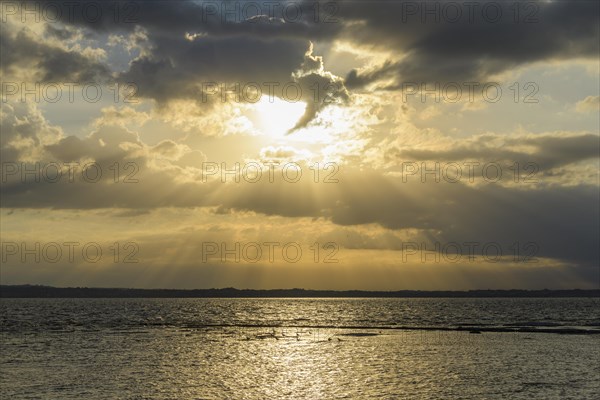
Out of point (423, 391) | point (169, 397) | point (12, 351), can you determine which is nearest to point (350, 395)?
point (423, 391)

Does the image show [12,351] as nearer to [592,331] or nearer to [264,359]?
[264,359]

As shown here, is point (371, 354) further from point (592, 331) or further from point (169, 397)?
point (592, 331)

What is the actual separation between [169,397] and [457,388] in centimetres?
2569

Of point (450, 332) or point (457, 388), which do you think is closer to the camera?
point (457, 388)

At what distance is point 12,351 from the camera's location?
85188 millimetres

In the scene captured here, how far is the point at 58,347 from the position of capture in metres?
92.2

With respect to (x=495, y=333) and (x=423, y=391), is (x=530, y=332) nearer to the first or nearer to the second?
(x=495, y=333)

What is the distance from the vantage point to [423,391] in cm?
5641

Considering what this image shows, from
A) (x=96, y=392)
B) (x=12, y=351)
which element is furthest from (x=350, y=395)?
(x=12, y=351)

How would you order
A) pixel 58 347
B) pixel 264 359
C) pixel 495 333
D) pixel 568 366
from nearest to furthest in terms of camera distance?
1. pixel 568 366
2. pixel 264 359
3. pixel 58 347
4. pixel 495 333

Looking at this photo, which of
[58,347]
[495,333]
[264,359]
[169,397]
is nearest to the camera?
[169,397]

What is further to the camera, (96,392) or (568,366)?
(568,366)

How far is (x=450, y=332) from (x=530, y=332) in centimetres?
1473

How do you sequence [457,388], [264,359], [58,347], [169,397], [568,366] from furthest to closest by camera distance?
1. [58,347]
2. [264,359]
3. [568,366]
4. [457,388]
5. [169,397]
